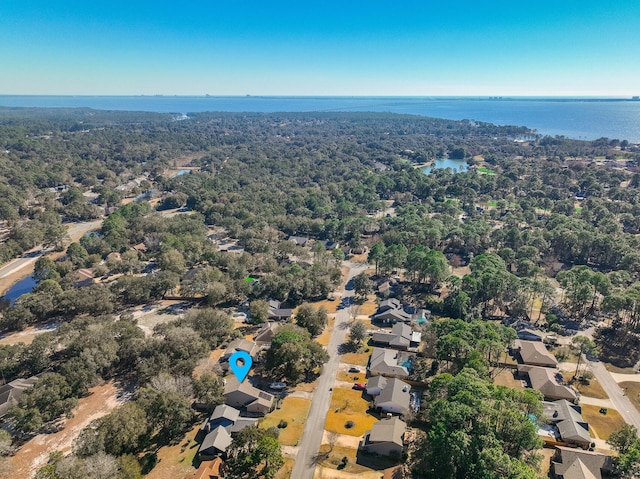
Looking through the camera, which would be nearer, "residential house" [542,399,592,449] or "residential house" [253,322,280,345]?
"residential house" [542,399,592,449]

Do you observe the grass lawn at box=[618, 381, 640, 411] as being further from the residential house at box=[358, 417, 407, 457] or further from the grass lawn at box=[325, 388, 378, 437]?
the grass lawn at box=[325, 388, 378, 437]

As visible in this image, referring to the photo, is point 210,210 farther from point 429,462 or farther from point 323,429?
point 429,462

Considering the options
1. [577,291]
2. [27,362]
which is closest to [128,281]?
[27,362]

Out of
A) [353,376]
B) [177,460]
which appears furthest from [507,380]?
[177,460]

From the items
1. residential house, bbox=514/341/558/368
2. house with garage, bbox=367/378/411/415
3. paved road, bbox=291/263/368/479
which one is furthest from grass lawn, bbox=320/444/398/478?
residential house, bbox=514/341/558/368

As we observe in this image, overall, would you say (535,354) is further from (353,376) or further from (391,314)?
(353,376)

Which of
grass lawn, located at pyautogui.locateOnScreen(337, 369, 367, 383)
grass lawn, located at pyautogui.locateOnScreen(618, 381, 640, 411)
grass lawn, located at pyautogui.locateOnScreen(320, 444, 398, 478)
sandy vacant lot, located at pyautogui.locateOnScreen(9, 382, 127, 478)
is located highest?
grass lawn, located at pyautogui.locateOnScreen(320, 444, 398, 478)

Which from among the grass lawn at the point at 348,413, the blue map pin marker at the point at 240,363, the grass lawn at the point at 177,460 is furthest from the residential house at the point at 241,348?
the grass lawn at the point at 348,413
